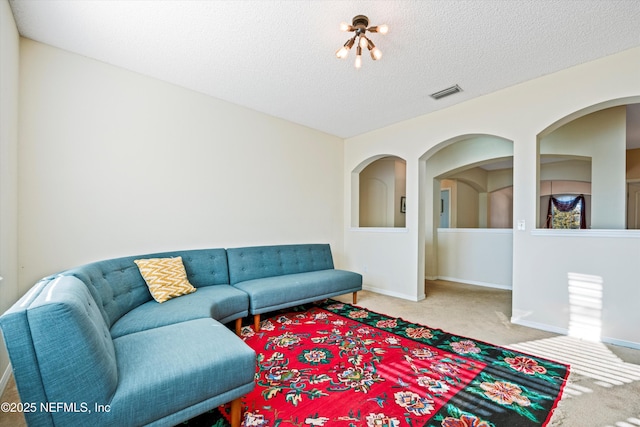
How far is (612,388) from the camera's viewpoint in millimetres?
1831

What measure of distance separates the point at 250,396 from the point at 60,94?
3.00 meters

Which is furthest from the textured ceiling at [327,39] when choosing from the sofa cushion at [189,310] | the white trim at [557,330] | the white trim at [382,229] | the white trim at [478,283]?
the white trim at [478,283]

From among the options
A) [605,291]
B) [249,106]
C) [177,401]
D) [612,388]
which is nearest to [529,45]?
[605,291]

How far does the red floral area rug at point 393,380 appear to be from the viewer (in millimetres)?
1561

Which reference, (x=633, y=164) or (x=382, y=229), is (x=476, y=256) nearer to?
(x=382, y=229)

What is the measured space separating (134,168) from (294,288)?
2090mm

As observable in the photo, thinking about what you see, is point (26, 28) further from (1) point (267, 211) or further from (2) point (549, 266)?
(2) point (549, 266)

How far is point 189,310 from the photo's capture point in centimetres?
210

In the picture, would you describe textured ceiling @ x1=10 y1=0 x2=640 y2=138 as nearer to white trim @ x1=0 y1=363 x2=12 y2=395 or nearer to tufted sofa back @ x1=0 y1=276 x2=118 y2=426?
tufted sofa back @ x1=0 y1=276 x2=118 y2=426

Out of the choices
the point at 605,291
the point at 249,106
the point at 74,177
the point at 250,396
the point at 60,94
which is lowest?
the point at 250,396

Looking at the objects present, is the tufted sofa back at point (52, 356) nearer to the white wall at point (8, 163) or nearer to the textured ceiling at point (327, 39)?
the white wall at point (8, 163)

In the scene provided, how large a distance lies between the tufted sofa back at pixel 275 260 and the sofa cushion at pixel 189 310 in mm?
404

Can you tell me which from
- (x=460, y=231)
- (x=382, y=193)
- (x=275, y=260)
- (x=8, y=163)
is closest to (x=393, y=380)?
(x=275, y=260)

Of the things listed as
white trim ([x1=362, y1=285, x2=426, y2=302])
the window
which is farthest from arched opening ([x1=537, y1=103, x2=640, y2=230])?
the window
